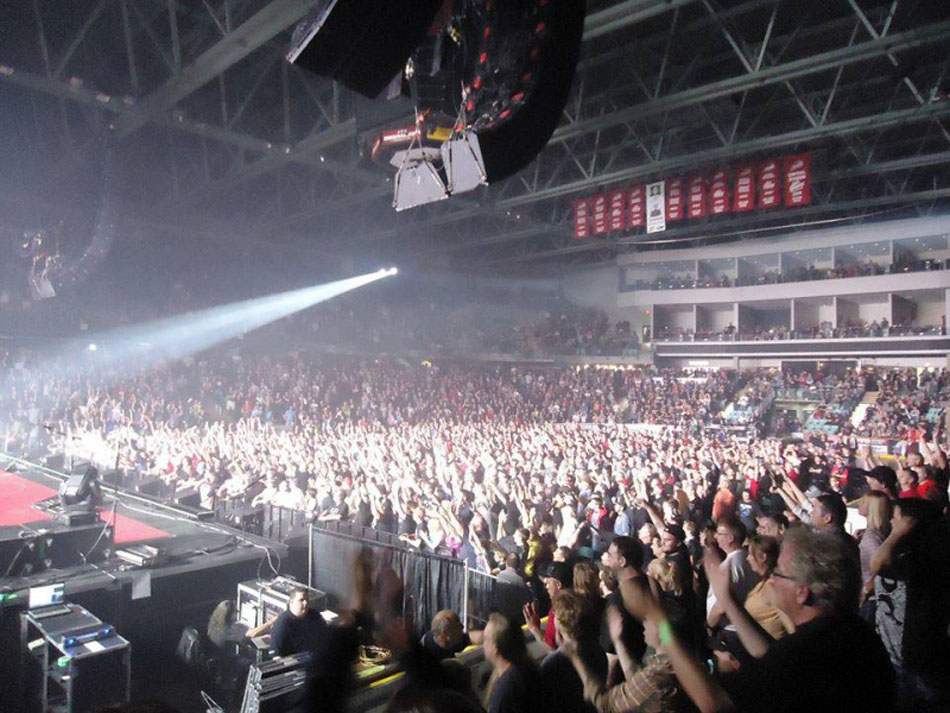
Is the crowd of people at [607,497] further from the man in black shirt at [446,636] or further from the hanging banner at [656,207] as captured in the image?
the hanging banner at [656,207]

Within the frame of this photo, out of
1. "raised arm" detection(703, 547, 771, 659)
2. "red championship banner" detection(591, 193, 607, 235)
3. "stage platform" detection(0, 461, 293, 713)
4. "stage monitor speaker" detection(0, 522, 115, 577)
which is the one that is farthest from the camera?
"red championship banner" detection(591, 193, 607, 235)

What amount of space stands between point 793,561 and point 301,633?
3.32 meters

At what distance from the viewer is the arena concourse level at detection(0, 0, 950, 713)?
260 centimetres

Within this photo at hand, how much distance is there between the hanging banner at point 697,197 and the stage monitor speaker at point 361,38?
38.2 feet

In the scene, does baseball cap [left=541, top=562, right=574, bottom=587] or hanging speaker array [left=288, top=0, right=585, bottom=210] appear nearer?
hanging speaker array [left=288, top=0, right=585, bottom=210]

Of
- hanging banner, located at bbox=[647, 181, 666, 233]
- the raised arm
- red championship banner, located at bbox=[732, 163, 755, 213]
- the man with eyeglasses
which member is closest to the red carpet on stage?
the raised arm

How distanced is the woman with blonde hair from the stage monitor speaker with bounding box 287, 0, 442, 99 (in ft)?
10.7

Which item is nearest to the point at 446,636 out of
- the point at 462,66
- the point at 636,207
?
the point at 462,66

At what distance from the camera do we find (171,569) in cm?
603

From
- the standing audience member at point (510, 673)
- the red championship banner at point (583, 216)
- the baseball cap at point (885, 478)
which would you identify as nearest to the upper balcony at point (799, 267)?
the red championship banner at point (583, 216)

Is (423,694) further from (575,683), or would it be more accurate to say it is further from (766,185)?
(766,185)

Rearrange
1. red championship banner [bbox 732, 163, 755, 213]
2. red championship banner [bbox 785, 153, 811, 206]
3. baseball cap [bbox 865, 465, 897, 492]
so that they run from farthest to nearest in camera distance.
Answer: red championship banner [bbox 732, 163, 755, 213] → red championship banner [bbox 785, 153, 811, 206] → baseball cap [bbox 865, 465, 897, 492]

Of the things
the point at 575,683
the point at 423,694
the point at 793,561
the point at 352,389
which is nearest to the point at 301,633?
the point at 575,683

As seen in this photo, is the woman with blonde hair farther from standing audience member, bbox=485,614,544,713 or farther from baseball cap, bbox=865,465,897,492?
standing audience member, bbox=485,614,544,713
